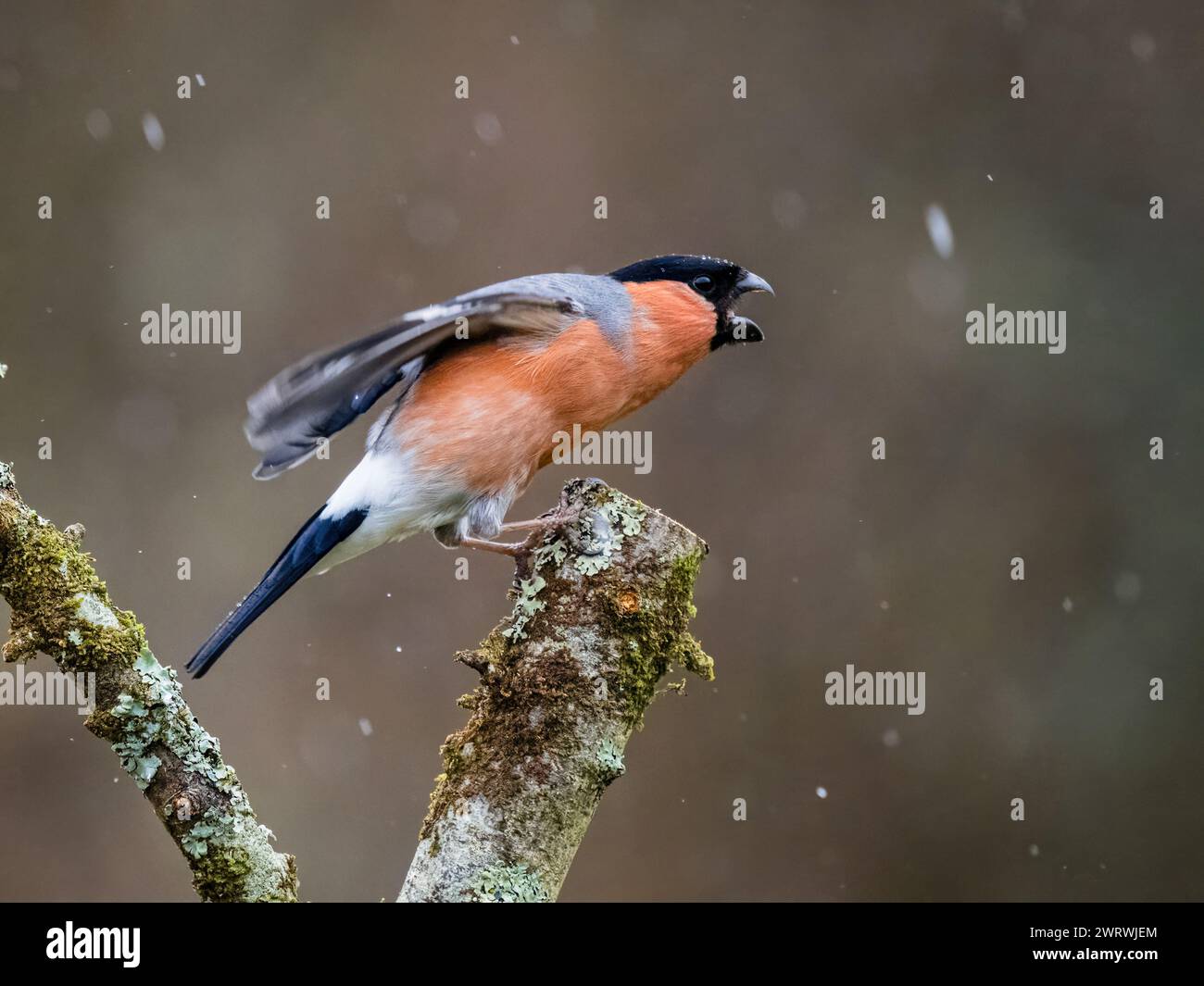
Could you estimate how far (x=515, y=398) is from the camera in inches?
141

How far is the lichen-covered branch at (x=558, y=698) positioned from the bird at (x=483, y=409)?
2.22 feet

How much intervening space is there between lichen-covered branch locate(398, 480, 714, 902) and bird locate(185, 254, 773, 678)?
0.68 meters

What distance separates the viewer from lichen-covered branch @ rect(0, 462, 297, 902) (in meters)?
2.52

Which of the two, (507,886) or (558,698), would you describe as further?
(558,698)

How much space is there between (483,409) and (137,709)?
137cm

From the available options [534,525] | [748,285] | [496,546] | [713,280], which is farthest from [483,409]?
[748,285]

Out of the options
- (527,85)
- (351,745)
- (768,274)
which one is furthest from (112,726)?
(527,85)

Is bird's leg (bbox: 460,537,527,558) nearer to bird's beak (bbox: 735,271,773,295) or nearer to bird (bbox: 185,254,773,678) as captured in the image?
bird (bbox: 185,254,773,678)

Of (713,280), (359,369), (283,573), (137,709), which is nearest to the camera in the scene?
(137,709)

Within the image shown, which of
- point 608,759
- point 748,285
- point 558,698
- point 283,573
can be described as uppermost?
point 748,285

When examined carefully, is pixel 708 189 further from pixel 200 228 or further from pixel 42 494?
pixel 42 494

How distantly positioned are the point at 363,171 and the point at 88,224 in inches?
58.6

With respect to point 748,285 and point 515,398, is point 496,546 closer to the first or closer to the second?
point 515,398

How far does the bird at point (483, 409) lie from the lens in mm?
3521
